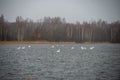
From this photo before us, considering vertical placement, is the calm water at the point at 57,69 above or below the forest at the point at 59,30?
below

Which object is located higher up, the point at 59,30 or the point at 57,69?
the point at 59,30

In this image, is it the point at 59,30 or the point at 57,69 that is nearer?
the point at 57,69

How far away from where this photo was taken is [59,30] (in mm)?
7703

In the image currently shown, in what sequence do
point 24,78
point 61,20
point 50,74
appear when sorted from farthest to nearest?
point 61,20, point 50,74, point 24,78

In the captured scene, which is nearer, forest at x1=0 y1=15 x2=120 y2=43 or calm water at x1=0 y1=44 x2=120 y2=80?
calm water at x1=0 y1=44 x2=120 y2=80

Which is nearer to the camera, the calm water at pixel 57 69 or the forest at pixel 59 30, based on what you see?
the calm water at pixel 57 69

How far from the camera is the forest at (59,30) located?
23.7 feet

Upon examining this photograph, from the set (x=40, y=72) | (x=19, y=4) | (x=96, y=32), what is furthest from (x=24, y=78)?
(x=96, y=32)

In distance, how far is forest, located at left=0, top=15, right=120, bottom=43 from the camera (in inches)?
285

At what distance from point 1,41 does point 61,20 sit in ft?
6.44

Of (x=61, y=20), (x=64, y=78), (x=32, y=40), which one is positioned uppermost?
(x=61, y=20)

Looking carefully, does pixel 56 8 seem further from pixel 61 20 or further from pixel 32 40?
pixel 32 40

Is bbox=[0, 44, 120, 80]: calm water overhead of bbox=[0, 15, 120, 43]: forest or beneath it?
beneath

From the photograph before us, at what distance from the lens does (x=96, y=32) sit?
779 cm
